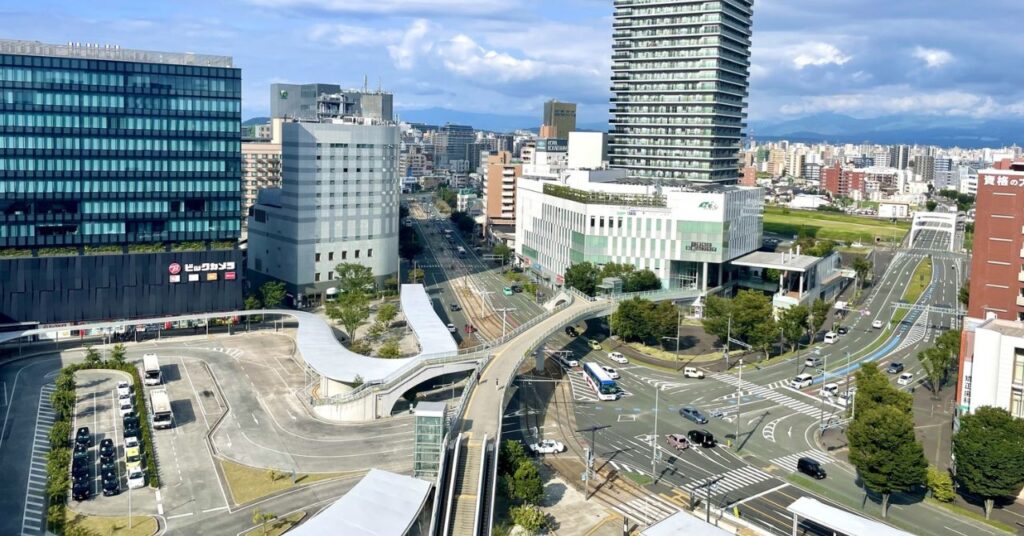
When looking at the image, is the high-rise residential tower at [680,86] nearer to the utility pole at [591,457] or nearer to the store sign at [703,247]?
the store sign at [703,247]

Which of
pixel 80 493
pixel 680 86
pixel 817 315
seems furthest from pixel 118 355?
pixel 680 86

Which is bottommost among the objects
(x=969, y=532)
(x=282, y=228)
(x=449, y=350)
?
(x=969, y=532)

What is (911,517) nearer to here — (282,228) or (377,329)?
(377,329)

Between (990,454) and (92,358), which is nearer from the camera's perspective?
(990,454)

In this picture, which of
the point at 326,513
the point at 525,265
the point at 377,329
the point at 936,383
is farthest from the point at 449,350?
the point at 525,265

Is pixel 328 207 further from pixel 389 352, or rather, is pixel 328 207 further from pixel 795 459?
pixel 795 459

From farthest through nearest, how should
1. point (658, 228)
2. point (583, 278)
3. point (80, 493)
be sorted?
point (658, 228) < point (583, 278) < point (80, 493)

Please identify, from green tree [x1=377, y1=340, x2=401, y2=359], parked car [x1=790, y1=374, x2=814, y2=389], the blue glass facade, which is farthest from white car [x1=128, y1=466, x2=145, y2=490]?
parked car [x1=790, y1=374, x2=814, y2=389]
